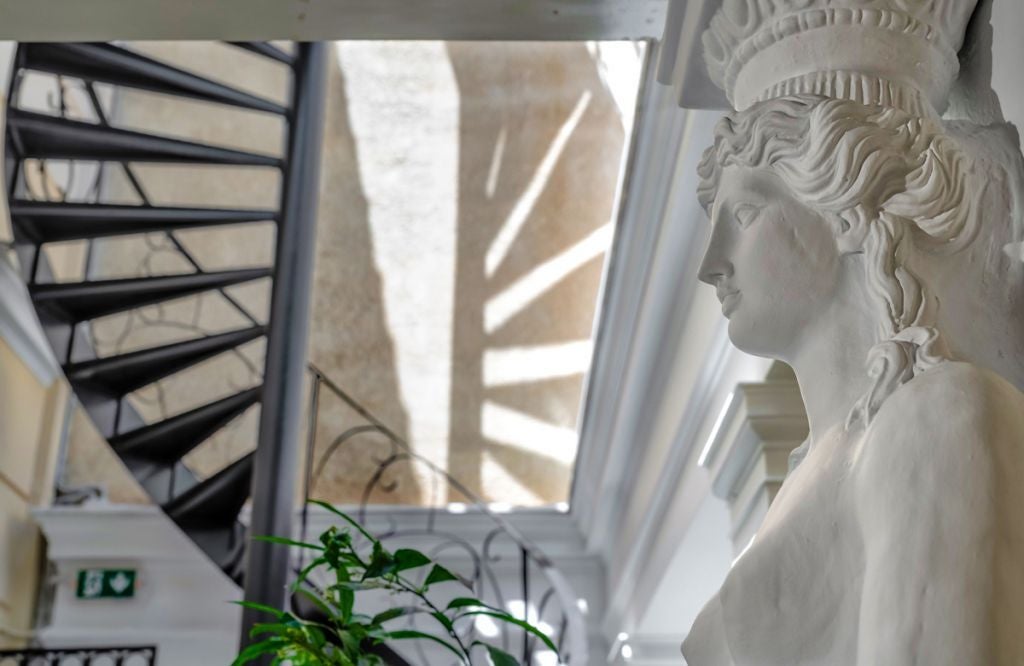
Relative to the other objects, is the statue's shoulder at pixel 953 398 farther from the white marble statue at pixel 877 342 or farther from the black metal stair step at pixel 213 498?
the black metal stair step at pixel 213 498

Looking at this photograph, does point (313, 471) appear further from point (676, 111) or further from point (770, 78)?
point (770, 78)

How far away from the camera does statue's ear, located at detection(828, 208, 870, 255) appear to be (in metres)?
1.49

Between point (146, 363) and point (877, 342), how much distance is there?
15.1 feet

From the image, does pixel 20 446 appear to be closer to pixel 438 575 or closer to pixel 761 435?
pixel 761 435

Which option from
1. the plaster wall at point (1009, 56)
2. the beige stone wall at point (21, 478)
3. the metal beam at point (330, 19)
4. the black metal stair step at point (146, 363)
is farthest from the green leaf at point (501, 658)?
the beige stone wall at point (21, 478)

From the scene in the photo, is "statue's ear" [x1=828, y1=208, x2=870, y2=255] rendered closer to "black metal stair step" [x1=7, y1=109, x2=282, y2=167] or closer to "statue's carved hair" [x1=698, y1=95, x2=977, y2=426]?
"statue's carved hair" [x1=698, y1=95, x2=977, y2=426]

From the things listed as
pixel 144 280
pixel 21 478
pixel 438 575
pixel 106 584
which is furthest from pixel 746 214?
pixel 21 478

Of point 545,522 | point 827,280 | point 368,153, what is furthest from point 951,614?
point 368,153

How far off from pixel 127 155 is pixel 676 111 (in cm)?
259

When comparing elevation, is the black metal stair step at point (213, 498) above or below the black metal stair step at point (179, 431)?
below

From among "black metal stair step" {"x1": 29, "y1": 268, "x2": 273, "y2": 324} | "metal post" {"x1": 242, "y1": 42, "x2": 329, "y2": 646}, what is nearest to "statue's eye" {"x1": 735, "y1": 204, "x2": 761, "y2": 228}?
"metal post" {"x1": 242, "y1": 42, "x2": 329, "y2": 646}

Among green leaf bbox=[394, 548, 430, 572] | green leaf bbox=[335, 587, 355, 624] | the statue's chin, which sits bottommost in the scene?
green leaf bbox=[335, 587, 355, 624]

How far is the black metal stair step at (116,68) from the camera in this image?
16.4 feet

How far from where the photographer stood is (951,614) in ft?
3.73
